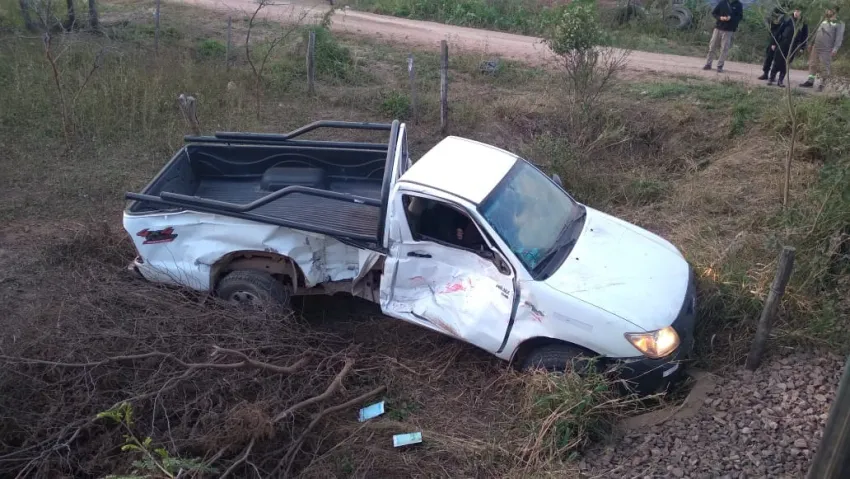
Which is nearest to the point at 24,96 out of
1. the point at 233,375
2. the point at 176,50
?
the point at 176,50

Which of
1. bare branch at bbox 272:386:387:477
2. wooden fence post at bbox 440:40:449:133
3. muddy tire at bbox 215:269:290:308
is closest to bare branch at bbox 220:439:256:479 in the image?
bare branch at bbox 272:386:387:477

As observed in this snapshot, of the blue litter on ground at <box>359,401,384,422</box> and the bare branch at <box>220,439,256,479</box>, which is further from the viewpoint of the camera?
the blue litter on ground at <box>359,401,384,422</box>

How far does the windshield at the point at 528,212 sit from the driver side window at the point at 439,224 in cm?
24

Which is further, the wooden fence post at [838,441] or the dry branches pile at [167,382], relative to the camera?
the dry branches pile at [167,382]

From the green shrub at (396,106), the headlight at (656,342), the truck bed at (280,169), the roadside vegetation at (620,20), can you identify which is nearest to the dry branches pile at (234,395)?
the headlight at (656,342)

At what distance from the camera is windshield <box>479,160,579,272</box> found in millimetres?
5227

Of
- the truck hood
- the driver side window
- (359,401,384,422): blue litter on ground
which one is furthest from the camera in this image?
the driver side window

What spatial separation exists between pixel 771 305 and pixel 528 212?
1963 mm

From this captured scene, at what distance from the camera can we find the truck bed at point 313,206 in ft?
19.4

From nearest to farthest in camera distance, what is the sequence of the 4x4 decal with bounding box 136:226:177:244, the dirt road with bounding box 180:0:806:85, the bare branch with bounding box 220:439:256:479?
1. the bare branch with bounding box 220:439:256:479
2. the 4x4 decal with bounding box 136:226:177:244
3. the dirt road with bounding box 180:0:806:85

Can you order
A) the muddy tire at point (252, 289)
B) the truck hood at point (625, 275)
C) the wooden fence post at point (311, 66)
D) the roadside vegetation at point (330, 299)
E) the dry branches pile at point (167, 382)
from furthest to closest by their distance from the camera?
1. the wooden fence post at point (311, 66)
2. the muddy tire at point (252, 289)
3. the truck hood at point (625, 275)
4. the roadside vegetation at point (330, 299)
5. the dry branches pile at point (167, 382)

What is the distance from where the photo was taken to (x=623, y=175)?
28.9ft

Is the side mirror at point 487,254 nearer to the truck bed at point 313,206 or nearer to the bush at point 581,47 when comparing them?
the truck bed at point 313,206

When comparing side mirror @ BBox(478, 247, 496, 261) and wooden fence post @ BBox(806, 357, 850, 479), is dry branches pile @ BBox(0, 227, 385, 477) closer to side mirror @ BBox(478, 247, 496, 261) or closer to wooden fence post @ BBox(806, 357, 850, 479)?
side mirror @ BBox(478, 247, 496, 261)
